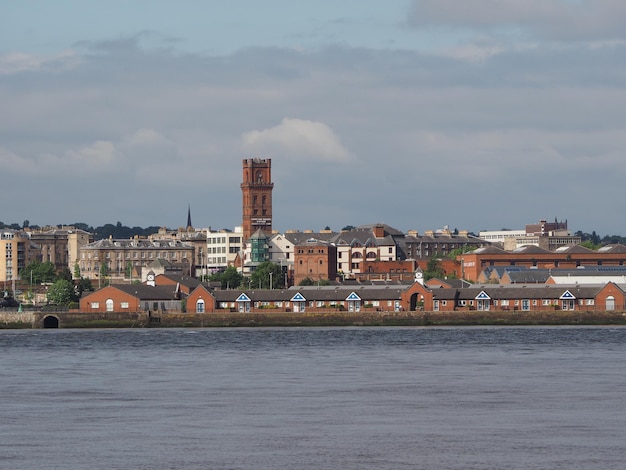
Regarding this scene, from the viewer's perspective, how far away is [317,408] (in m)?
50.2

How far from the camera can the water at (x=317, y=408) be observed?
39.9 metres

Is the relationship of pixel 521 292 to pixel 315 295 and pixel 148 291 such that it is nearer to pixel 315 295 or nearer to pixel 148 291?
pixel 315 295

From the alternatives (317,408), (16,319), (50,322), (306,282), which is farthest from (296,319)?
(317,408)

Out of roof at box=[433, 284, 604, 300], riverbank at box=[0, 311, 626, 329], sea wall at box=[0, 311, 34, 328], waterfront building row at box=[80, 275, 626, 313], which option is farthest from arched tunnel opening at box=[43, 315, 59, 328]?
roof at box=[433, 284, 604, 300]

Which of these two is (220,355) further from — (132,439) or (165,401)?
(132,439)

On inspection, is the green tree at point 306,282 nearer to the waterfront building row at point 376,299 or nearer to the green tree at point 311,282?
the green tree at point 311,282

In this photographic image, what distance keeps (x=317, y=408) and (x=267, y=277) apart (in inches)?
5010

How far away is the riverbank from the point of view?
5162 inches

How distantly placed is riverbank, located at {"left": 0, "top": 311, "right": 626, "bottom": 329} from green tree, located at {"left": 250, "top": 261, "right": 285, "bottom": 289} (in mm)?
36958

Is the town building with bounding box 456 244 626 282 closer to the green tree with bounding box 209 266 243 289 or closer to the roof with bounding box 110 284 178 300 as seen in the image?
the green tree with bounding box 209 266 243 289

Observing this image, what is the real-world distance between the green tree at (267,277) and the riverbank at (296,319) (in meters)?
37.0

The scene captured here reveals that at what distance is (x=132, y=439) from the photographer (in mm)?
43156

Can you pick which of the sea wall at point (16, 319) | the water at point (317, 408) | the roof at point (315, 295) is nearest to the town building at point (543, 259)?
the roof at point (315, 295)

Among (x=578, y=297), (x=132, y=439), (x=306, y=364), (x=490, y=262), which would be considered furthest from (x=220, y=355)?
(x=490, y=262)
